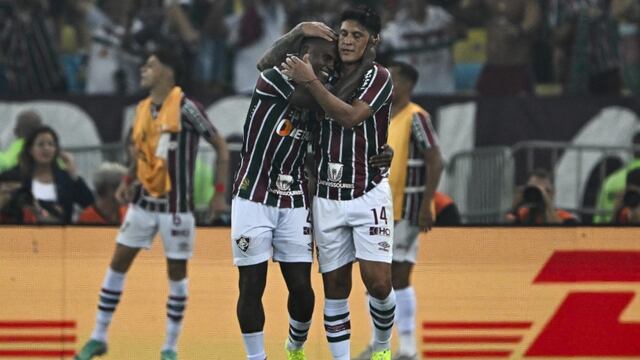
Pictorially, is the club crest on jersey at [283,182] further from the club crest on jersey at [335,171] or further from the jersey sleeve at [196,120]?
the jersey sleeve at [196,120]

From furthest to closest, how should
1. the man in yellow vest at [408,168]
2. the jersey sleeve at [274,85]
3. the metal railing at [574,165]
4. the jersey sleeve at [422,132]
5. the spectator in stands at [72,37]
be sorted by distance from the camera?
the spectator in stands at [72,37] < the metal railing at [574,165] < the jersey sleeve at [422,132] < the man in yellow vest at [408,168] < the jersey sleeve at [274,85]

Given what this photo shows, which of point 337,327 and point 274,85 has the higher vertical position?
point 274,85

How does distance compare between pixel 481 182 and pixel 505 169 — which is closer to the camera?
pixel 505 169

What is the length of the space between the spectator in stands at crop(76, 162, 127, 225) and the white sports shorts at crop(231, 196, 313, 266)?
363cm

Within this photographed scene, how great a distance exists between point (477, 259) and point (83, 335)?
2.70m

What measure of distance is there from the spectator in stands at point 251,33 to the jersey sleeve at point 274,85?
19.0 ft

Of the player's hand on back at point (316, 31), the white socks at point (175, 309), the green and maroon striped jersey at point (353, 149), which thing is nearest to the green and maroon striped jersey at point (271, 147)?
the green and maroon striped jersey at point (353, 149)

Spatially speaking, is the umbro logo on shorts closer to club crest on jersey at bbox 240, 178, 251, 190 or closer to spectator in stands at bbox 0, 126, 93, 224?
club crest on jersey at bbox 240, 178, 251, 190

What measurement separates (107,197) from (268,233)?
424cm

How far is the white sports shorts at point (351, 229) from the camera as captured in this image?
8461 millimetres

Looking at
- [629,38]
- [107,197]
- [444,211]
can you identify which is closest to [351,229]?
[444,211]

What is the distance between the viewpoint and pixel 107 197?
12.3 m

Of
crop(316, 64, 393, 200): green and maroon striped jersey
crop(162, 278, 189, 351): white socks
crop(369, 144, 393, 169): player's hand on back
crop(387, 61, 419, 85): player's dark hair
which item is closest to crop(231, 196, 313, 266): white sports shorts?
crop(316, 64, 393, 200): green and maroon striped jersey

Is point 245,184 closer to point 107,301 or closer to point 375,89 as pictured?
point 375,89
